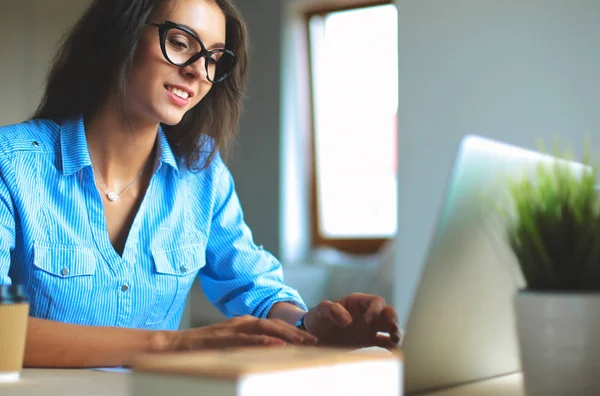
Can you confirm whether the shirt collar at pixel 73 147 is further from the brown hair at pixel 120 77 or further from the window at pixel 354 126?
the window at pixel 354 126

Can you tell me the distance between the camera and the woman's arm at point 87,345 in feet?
3.36

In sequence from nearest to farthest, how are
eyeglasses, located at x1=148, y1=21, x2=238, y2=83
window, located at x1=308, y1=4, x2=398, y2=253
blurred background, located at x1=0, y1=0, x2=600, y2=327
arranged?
eyeglasses, located at x1=148, y1=21, x2=238, y2=83 < blurred background, located at x1=0, y1=0, x2=600, y2=327 < window, located at x1=308, y1=4, x2=398, y2=253

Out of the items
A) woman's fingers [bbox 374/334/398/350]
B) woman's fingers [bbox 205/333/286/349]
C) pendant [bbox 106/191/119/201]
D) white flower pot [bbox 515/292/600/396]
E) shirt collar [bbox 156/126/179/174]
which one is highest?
shirt collar [bbox 156/126/179/174]

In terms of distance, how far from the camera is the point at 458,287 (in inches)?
30.2

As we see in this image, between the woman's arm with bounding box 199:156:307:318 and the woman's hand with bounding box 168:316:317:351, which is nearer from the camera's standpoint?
the woman's hand with bounding box 168:316:317:351

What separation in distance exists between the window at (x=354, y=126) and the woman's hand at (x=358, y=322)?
3957 millimetres

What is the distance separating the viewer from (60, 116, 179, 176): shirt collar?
1.43 meters

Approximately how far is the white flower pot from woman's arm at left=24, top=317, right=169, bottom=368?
0.55 meters

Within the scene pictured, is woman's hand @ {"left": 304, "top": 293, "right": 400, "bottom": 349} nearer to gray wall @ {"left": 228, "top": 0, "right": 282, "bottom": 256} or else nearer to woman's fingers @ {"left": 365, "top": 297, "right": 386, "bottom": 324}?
woman's fingers @ {"left": 365, "top": 297, "right": 386, "bottom": 324}

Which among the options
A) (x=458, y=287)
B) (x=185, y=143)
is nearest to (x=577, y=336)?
(x=458, y=287)

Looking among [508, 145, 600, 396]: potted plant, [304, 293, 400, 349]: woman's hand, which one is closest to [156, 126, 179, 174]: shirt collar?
[304, 293, 400, 349]: woman's hand

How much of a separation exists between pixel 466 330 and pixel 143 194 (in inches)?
37.2

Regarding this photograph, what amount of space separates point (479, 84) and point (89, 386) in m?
1.84

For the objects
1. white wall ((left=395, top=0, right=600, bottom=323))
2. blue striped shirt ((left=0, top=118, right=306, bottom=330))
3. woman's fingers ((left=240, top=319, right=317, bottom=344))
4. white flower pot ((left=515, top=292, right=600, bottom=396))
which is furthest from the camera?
white wall ((left=395, top=0, right=600, bottom=323))
